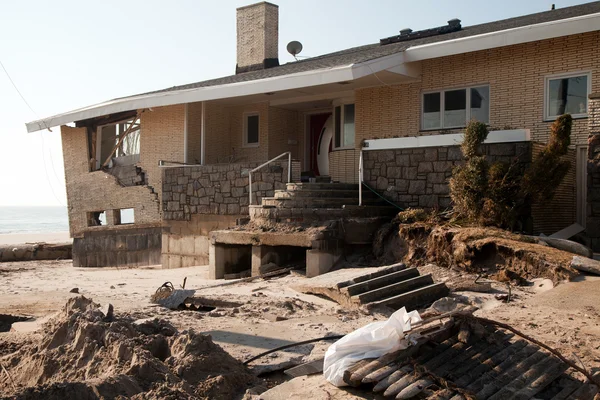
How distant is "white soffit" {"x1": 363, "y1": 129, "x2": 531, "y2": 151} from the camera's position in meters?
12.4

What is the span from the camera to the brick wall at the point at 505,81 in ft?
43.8

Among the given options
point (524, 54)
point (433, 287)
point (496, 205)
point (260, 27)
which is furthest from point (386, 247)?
point (260, 27)

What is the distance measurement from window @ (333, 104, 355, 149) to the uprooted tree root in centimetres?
520

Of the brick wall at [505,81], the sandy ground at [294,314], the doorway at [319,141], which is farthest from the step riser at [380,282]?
the doorway at [319,141]

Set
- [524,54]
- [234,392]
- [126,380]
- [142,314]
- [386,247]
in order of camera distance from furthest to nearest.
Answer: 1. [524,54]
2. [386,247]
3. [142,314]
4. [234,392]
5. [126,380]

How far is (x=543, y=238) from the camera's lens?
444 inches

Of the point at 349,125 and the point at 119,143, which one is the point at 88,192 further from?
the point at 349,125

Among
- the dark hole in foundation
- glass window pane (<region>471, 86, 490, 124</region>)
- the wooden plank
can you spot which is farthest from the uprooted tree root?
the dark hole in foundation

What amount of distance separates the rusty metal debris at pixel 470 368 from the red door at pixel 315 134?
1329 centimetres

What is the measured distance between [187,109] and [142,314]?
439 inches

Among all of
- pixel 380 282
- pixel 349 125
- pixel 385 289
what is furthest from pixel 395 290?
pixel 349 125

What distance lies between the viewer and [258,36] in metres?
22.4

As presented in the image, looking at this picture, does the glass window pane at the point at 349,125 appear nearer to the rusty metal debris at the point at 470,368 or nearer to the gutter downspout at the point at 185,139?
the gutter downspout at the point at 185,139

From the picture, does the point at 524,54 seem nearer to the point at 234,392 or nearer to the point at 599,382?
the point at 599,382
